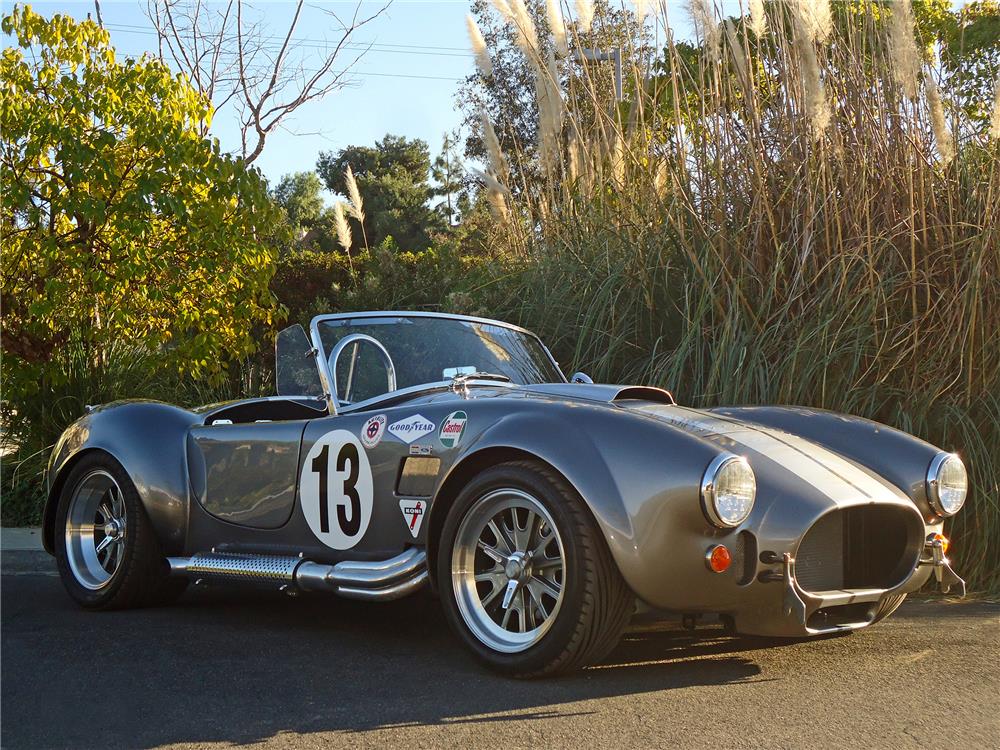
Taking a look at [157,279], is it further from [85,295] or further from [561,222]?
[561,222]

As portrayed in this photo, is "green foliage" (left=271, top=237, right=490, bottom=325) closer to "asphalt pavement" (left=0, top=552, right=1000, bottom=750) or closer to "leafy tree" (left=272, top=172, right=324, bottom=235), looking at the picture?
"asphalt pavement" (left=0, top=552, right=1000, bottom=750)

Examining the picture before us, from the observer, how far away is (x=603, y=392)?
4.35 m

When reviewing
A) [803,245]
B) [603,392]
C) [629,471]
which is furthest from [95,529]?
[803,245]

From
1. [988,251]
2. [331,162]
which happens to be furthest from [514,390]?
[331,162]

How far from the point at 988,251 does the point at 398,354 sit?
3228mm

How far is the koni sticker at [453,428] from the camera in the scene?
157 inches

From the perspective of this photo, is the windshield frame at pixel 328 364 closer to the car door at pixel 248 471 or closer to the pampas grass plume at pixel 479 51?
the car door at pixel 248 471

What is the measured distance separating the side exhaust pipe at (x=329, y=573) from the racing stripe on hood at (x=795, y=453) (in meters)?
1.02

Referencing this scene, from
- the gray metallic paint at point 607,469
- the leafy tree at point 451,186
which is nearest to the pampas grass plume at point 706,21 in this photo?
the gray metallic paint at point 607,469

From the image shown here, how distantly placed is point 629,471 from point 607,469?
70 mm

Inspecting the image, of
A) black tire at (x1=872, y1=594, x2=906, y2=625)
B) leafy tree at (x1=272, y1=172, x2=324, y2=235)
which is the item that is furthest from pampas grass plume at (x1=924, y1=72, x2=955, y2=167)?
leafy tree at (x1=272, y1=172, x2=324, y2=235)

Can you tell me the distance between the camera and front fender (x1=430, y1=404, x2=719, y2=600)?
347 centimetres

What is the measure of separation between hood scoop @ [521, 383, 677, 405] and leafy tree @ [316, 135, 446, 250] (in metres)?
33.6

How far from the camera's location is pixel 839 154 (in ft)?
21.1
